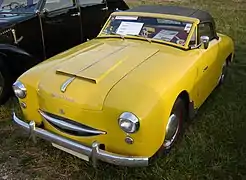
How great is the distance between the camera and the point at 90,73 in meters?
3.17

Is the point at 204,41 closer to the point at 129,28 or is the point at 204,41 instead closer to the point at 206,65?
the point at 206,65

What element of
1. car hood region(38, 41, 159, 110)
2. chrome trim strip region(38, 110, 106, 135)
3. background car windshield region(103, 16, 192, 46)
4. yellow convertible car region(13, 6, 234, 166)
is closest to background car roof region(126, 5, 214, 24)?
yellow convertible car region(13, 6, 234, 166)

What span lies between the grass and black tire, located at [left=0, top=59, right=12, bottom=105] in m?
0.13

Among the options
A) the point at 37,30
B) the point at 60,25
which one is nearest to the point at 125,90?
the point at 37,30

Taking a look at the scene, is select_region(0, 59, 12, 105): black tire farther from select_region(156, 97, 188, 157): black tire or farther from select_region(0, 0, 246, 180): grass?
select_region(156, 97, 188, 157): black tire

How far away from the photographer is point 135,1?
13211 millimetres

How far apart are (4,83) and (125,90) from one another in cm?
230

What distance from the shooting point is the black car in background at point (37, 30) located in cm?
Answer: 455

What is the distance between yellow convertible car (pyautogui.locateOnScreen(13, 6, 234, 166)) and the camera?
2822mm

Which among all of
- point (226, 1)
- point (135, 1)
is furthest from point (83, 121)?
point (226, 1)

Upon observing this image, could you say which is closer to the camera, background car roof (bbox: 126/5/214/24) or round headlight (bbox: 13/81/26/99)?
round headlight (bbox: 13/81/26/99)

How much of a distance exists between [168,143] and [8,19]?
2.93 metres

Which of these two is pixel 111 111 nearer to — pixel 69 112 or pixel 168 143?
pixel 69 112

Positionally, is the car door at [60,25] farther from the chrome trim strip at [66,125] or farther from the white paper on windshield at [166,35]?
the chrome trim strip at [66,125]
